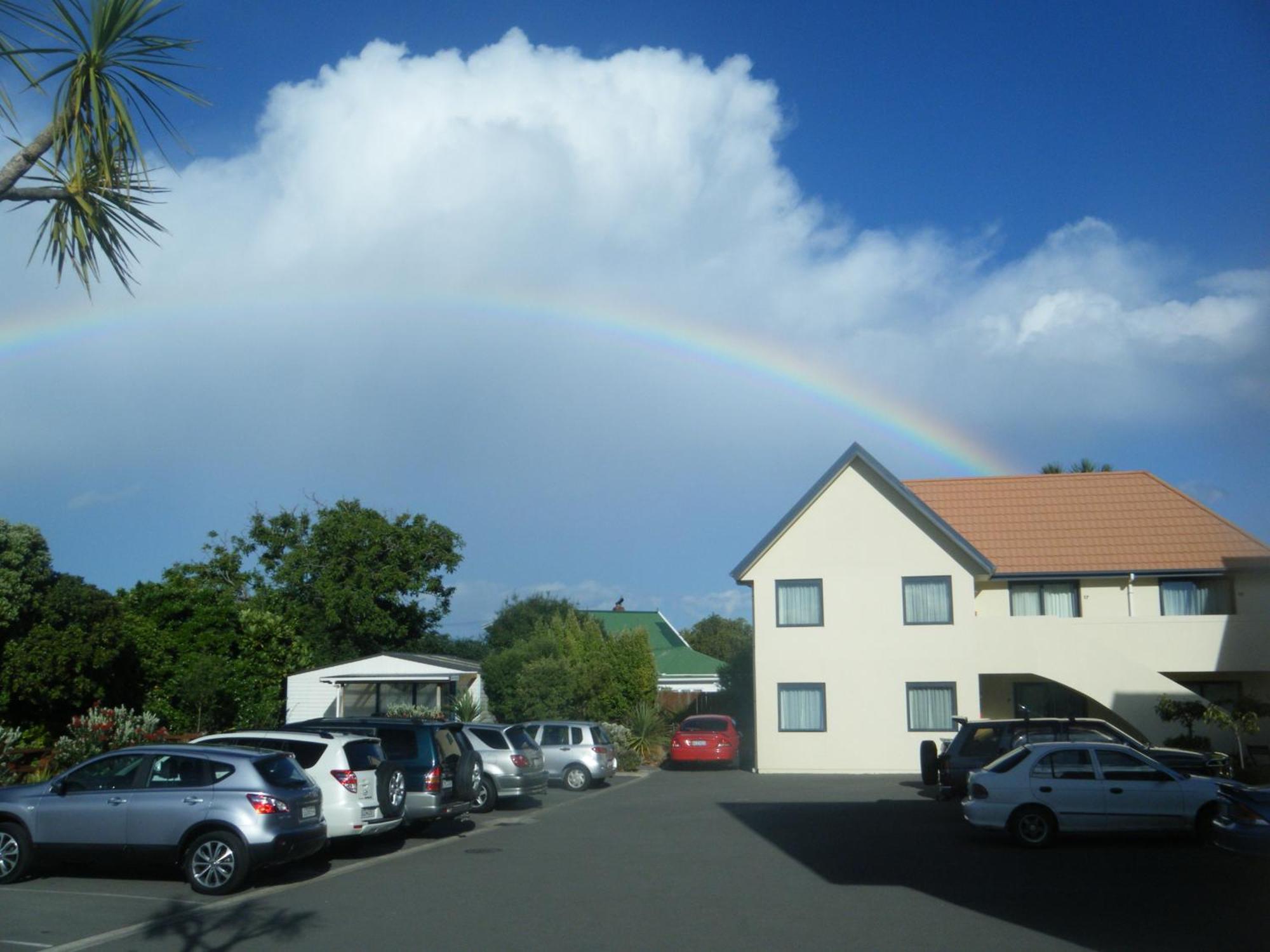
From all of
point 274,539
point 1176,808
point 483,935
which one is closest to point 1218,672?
point 1176,808

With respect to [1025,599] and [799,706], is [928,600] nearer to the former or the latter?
[1025,599]

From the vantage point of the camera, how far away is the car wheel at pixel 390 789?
587 inches

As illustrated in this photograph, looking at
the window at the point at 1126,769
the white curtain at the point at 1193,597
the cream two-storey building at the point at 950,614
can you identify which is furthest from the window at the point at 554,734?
the white curtain at the point at 1193,597

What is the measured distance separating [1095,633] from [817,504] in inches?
329

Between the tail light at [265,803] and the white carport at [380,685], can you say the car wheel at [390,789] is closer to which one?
the tail light at [265,803]

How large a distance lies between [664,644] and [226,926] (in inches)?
2444

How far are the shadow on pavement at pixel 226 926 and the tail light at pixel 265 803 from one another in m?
0.95

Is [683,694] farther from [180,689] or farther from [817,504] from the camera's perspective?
[180,689]

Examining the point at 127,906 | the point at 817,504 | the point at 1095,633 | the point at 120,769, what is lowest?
the point at 127,906

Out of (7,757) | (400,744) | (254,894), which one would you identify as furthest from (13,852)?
(7,757)

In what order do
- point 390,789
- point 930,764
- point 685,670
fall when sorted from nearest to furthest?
point 390,789
point 930,764
point 685,670

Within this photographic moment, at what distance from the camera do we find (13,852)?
504 inches

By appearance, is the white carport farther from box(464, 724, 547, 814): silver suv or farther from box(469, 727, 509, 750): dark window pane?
box(469, 727, 509, 750): dark window pane

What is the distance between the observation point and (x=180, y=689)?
3497 cm
